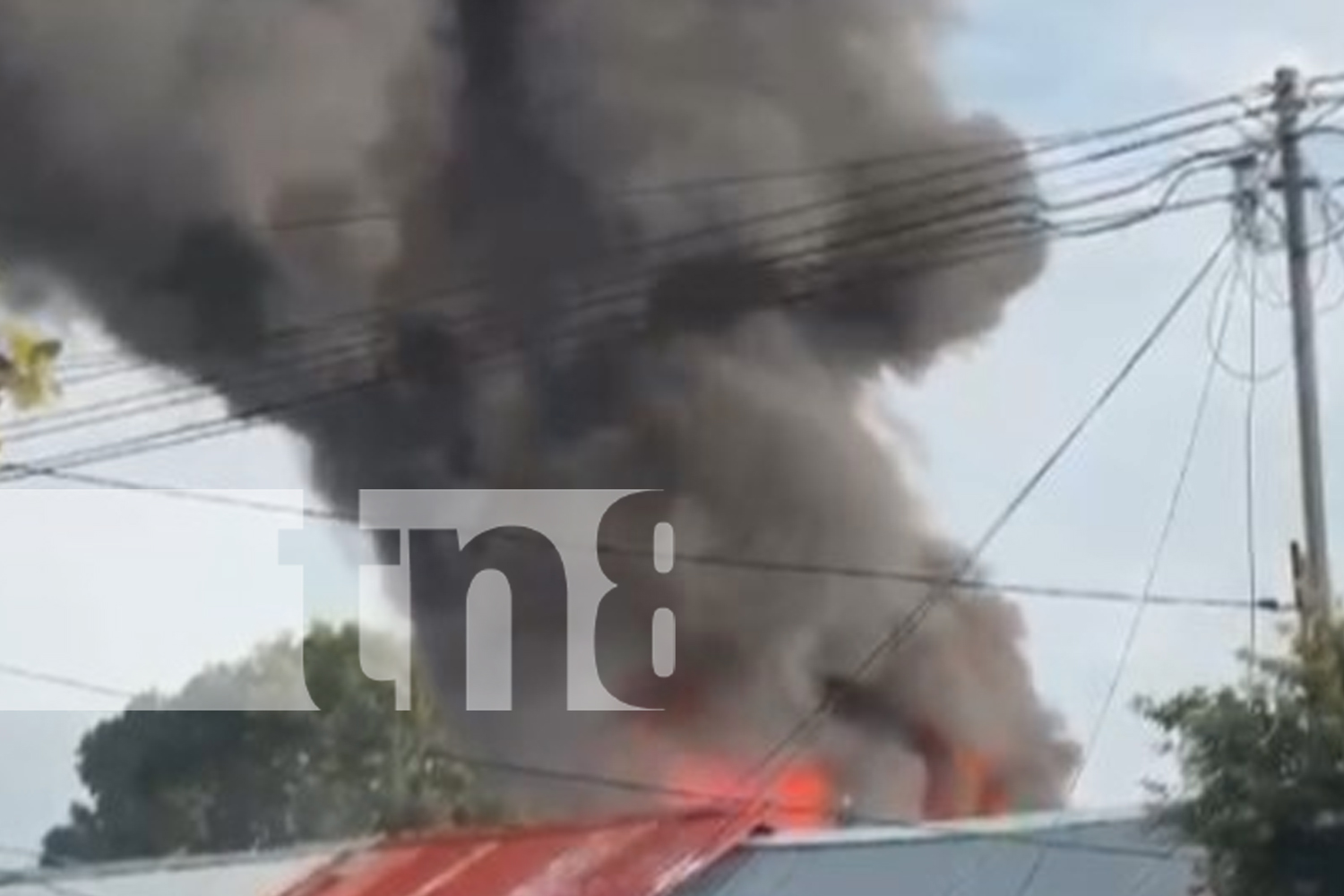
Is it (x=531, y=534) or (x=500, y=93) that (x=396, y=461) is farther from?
(x=500, y=93)

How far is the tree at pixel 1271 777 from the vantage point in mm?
12516

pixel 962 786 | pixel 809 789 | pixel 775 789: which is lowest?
pixel 775 789

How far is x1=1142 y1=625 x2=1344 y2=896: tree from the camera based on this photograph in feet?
41.1

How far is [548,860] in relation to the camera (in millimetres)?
20109

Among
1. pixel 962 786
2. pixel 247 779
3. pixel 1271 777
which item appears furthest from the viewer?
pixel 247 779

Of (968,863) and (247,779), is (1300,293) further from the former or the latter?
(247,779)

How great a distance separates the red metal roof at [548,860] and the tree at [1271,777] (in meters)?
6.03

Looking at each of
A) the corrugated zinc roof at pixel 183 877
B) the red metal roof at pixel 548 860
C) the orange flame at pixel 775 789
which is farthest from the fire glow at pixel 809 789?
the corrugated zinc roof at pixel 183 877

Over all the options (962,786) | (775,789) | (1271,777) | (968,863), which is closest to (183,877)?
(775,789)

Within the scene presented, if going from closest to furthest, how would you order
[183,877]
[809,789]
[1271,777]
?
[1271,777] < [809,789] < [183,877]

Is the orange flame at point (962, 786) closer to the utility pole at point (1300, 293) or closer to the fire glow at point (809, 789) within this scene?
the fire glow at point (809, 789)

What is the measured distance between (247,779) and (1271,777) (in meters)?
28.9

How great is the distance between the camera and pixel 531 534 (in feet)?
75.6

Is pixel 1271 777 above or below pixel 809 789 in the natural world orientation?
below
